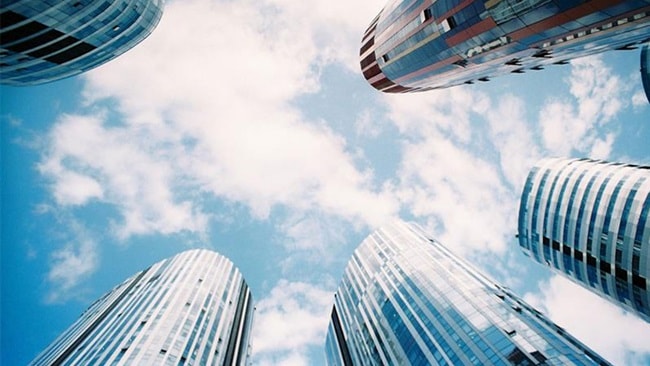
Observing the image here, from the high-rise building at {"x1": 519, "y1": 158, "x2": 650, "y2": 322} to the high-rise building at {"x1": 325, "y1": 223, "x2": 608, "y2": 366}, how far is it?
17.1 metres

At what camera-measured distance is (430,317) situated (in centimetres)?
6519

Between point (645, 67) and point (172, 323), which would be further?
point (172, 323)

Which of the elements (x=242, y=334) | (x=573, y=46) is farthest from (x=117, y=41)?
(x=242, y=334)

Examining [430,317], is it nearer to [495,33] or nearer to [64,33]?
[495,33]

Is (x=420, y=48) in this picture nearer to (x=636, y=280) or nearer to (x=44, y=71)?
(x=44, y=71)

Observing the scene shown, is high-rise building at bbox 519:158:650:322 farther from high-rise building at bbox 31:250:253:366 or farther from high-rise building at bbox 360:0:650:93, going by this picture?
high-rise building at bbox 31:250:253:366

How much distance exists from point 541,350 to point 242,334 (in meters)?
84.6

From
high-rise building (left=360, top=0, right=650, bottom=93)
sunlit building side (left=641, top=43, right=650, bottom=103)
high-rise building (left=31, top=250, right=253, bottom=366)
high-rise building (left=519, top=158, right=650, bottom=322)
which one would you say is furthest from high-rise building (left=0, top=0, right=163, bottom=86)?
sunlit building side (left=641, top=43, right=650, bottom=103)

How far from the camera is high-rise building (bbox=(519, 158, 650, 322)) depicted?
62.0m

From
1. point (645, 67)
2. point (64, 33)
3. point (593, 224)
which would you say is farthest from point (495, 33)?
point (645, 67)

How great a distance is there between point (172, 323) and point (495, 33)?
264ft

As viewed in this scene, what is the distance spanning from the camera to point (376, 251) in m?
110

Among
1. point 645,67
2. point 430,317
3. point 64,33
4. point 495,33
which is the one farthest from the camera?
point 645,67

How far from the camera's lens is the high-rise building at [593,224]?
62000mm
